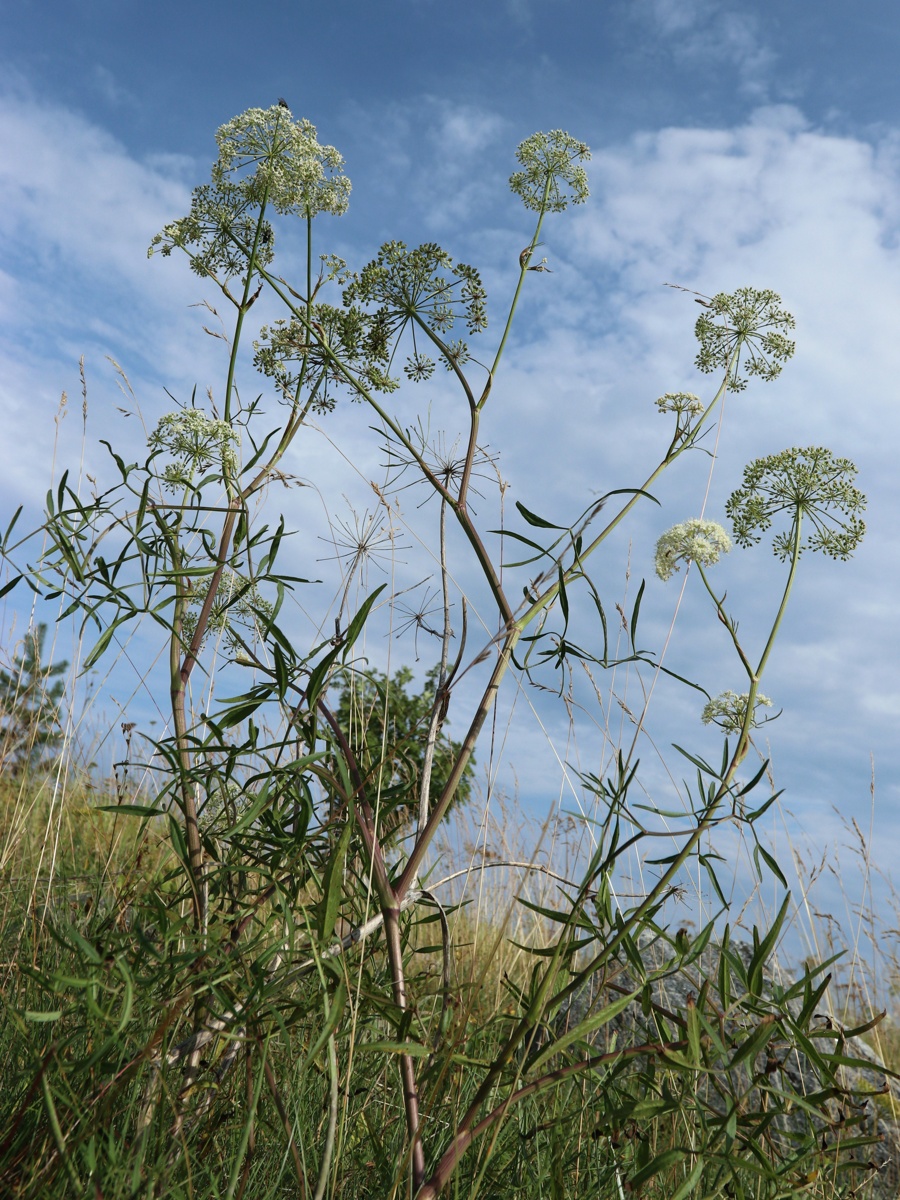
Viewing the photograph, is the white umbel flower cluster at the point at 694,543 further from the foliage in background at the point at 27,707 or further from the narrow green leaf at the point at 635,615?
the foliage in background at the point at 27,707

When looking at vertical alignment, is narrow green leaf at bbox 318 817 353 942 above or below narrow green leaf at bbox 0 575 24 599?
below

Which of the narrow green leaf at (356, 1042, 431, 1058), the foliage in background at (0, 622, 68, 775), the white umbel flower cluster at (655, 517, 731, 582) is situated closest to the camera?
the narrow green leaf at (356, 1042, 431, 1058)

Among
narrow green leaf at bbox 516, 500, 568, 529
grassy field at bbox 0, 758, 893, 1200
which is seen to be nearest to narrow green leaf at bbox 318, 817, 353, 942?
grassy field at bbox 0, 758, 893, 1200

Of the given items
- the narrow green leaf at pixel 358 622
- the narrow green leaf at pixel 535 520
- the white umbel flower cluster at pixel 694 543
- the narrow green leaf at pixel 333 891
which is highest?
the white umbel flower cluster at pixel 694 543

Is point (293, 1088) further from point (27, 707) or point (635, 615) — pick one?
point (27, 707)

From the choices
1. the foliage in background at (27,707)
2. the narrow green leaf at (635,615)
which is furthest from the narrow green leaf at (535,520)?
the foliage in background at (27,707)

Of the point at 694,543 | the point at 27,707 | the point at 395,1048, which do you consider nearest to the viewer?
the point at 395,1048

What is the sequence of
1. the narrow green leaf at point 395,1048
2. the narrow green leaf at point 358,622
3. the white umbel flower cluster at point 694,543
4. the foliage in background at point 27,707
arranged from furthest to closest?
the foliage in background at point 27,707 < the white umbel flower cluster at point 694,543 < the narrow green leaf at point 358,622 < the narrow green leaf at point 395,1048

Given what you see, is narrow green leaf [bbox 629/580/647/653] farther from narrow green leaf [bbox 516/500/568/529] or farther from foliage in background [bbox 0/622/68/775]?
foliage in background [bbox 0/622/68/775]

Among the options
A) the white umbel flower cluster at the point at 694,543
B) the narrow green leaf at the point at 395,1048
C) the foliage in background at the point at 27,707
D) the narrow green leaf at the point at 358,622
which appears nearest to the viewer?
the narrow green leaf at the point at 395,1048

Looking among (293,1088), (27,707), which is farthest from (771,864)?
(27,707)

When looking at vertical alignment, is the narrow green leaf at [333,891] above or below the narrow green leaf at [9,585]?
below

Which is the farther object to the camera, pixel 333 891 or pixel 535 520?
pixel 535 520

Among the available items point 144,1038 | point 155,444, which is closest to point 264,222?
point 155,444
